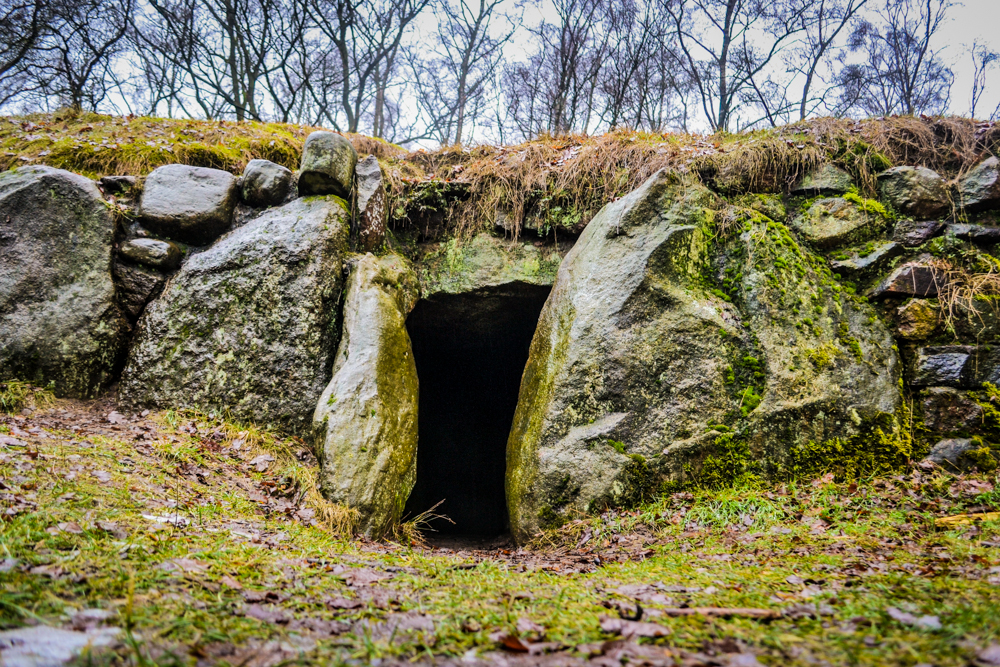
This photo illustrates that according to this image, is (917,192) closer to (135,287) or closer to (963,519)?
(963,519)

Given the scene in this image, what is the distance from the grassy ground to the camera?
1623 mm

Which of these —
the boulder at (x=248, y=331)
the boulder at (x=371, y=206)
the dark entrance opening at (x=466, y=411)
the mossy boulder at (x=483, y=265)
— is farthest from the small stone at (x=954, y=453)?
the boulder at (x=371, y=206)

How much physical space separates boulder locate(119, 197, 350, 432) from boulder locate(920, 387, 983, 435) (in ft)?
19.4

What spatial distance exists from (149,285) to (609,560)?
5.64 m

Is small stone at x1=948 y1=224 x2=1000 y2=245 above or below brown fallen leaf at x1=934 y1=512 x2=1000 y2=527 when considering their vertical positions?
above

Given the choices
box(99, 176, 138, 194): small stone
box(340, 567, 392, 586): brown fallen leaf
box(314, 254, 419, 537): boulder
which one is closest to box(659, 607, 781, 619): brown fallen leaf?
box(340, 567, 392, 586): brown fallen leaf

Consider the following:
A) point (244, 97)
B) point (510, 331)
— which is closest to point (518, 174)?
point (510, 331)

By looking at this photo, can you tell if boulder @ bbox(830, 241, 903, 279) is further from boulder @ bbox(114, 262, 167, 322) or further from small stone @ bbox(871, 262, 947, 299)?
boulder @ bbox(114, 262, 167, 322)

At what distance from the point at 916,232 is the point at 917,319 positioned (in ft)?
3.49

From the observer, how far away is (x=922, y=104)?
42.9ft

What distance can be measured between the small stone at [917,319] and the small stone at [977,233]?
943 millimetres

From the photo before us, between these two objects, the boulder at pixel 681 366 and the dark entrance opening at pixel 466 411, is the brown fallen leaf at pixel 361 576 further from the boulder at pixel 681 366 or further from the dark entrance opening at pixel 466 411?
the dark entrance opening at pixel 466 411

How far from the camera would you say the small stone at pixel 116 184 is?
228 inches

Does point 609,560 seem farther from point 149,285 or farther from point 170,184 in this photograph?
point 170,184
